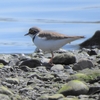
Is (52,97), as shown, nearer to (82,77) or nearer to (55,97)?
(55,97)

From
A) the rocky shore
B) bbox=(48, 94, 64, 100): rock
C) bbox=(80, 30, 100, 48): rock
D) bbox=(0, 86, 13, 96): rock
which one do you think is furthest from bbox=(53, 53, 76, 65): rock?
bbox=(80, 30, 100, 48): rock

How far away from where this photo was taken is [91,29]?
17.6m

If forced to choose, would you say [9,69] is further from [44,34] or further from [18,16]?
[18,16]

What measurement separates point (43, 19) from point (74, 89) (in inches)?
449

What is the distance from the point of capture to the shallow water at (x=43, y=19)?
594 inches

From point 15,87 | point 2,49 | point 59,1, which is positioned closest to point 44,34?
point 15,87

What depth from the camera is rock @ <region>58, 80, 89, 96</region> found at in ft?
23.3

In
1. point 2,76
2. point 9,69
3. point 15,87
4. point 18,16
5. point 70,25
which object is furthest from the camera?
point 18,16

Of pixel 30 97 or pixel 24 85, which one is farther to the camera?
pixel 24 85

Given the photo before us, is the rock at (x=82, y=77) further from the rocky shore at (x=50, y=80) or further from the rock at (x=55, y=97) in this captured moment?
the rock at (x=55, y=97)

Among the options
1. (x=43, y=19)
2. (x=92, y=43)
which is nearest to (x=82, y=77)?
(x=92, y=43)

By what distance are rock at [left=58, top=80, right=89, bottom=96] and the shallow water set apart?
685 cm

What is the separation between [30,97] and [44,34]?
3496mm

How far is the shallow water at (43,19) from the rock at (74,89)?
6.85 metres
